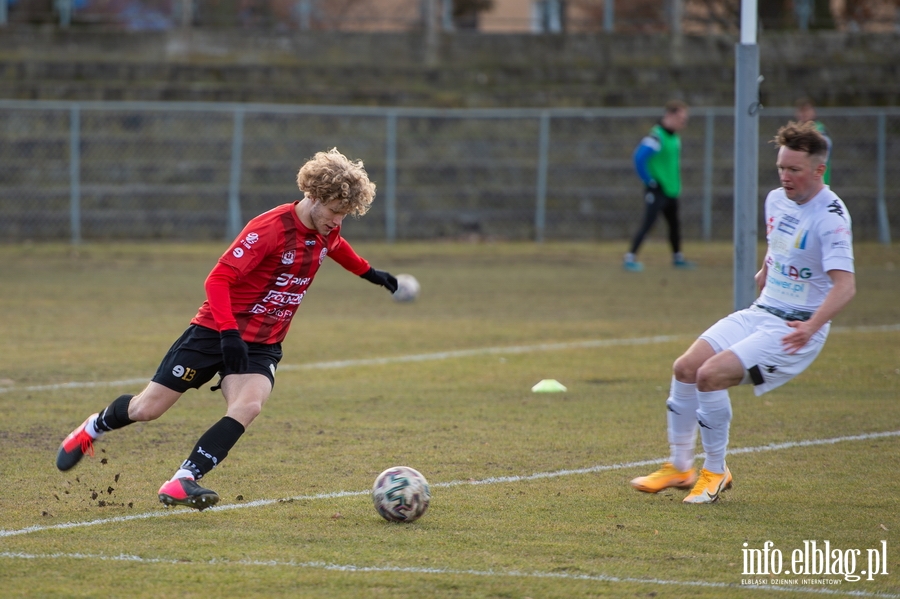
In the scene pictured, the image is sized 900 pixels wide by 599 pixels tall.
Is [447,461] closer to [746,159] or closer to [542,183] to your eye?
[746,159]

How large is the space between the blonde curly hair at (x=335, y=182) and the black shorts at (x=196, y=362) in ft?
2.73

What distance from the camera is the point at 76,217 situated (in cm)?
2002

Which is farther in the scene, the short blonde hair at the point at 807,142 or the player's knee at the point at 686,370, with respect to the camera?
the player's knee at the point at 686,370

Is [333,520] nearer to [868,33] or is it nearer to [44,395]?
[44,395]

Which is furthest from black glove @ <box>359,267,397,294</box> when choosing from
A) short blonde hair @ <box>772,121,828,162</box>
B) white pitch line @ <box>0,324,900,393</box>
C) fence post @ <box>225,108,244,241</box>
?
fence post @ <box>225,108,244,241</box>

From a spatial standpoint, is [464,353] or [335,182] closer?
[335,182]

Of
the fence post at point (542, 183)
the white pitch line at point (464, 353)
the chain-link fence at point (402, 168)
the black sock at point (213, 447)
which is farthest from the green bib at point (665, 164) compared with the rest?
the black sock at point (213, 447)

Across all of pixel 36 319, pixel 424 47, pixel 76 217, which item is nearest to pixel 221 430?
pixel 36 319

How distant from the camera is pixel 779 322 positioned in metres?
5.52

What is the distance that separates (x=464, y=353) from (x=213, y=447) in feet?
17.1

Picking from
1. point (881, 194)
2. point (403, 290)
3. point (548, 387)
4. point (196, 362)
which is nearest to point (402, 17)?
point (881, 194)

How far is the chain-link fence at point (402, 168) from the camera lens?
20781 millimetres

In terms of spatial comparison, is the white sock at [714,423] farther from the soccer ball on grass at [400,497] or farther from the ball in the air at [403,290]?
the ball in the air at [403,290]

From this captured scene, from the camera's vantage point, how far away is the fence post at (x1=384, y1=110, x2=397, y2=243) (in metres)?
21.0
